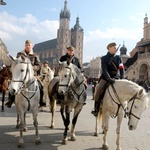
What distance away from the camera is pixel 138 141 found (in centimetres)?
616

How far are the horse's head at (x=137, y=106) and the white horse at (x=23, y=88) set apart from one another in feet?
8.18

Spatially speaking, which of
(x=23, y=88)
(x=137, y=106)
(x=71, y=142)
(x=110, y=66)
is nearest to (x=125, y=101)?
(x=137, y=106)

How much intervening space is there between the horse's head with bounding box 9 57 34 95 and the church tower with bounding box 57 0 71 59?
130 m

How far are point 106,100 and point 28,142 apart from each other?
241cm

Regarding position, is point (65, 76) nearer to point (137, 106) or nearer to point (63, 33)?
point (137, 106)

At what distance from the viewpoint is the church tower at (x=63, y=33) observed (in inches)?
5375

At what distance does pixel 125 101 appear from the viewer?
17.4 ft

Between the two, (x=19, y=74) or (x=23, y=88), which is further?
(x=23, y=88)

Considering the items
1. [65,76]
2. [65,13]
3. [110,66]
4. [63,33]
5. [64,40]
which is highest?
[65,13]

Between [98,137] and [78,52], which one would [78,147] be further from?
[78,52]

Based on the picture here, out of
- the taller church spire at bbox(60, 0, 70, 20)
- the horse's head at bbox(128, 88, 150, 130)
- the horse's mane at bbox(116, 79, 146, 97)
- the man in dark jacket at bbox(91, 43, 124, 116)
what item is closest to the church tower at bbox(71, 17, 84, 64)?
the taller church spire at bbox(60, 0, 70, 20)

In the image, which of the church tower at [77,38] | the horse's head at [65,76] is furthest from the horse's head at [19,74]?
the church tower at [77,38]

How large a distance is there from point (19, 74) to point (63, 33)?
137 meters

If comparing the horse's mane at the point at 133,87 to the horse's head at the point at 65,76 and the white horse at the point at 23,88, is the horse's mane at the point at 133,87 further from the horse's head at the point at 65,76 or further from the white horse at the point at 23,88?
the white horse at the point at 23,88
